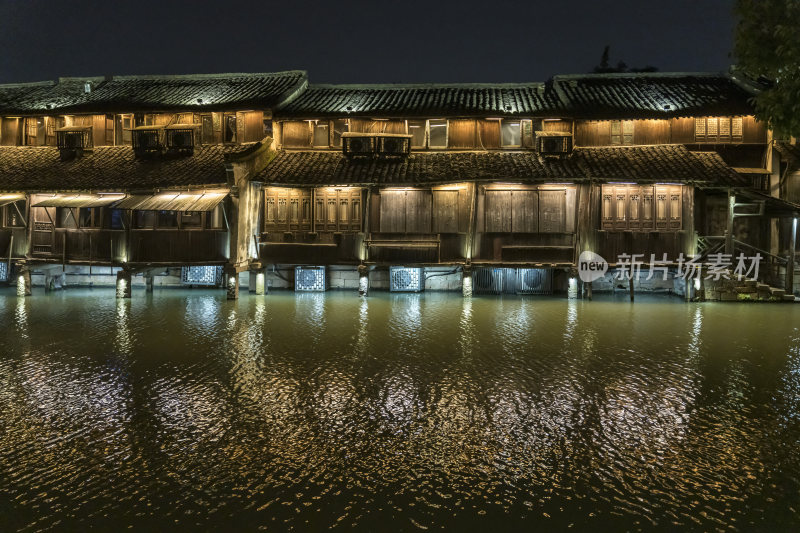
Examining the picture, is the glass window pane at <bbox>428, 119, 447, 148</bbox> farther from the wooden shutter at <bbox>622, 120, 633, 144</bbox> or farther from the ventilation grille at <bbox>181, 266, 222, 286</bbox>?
the ventilation grille at <bbox>181, 266, 222, 286</bbox>

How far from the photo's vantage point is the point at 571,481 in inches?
274

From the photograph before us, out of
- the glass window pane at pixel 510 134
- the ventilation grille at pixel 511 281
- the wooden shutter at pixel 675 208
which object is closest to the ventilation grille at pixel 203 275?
the ventilation grille at pixel 511 281

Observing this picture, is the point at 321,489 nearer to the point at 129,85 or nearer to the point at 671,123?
the point at 671,123

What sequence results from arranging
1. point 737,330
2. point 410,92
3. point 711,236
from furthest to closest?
1. point 410,92
2. point 711,236
3. point 737,330

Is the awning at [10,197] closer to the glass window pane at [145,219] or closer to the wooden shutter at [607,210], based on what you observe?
the glass window pane at [145,219]

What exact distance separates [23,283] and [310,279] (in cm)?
1217

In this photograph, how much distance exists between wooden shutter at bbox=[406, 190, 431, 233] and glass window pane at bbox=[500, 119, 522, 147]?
4604mm

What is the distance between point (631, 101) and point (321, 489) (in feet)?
82.0

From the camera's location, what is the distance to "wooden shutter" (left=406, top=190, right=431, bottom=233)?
25.5 m

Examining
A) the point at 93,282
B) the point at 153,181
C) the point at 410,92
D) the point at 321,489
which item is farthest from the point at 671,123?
the point at 93,282

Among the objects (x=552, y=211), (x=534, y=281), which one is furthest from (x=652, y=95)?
(x=534, y=281)

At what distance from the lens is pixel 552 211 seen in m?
24.9

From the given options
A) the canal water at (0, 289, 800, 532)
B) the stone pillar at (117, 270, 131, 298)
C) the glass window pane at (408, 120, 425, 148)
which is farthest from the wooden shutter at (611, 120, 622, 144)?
the stone pillar at (117, 270, 131, 298)

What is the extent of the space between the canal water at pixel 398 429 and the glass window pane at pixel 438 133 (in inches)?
494
